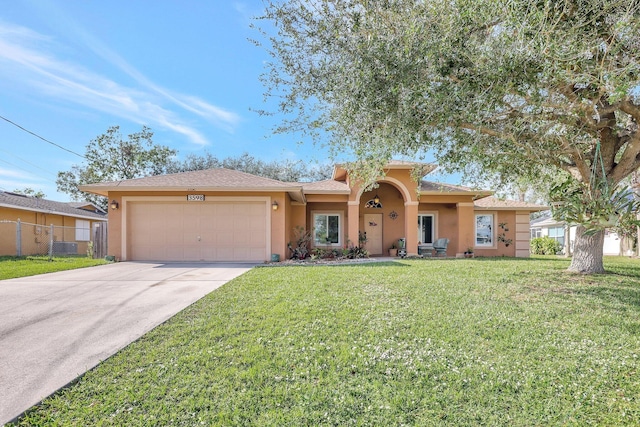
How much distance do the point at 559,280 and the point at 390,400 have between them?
6678mm

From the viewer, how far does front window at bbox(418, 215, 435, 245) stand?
15539 mm

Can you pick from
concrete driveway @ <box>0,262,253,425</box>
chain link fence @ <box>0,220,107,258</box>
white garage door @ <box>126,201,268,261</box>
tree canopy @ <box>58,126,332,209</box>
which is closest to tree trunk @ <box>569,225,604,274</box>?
concrete driveway @ <box>0,262,253,425</box>

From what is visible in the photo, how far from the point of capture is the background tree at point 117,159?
25672mm

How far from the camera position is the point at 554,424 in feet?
7.73

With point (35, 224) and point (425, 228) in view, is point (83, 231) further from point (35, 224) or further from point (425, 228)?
point (425, 228)

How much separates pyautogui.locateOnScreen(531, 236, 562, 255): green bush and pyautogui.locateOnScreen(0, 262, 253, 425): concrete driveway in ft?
65.5

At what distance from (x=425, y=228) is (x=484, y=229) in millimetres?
2939

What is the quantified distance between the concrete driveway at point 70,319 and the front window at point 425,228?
399 inches

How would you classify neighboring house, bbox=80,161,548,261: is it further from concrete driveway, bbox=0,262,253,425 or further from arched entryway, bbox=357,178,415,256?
concrete driveway, bbox=0,262,253,425

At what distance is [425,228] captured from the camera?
1562cm

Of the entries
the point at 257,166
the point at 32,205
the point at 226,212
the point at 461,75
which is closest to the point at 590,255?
the point at 461,75

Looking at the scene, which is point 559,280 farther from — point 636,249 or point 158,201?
point 636,249

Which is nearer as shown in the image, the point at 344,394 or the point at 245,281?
the point at 344,394

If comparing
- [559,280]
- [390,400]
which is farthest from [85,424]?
[559,280]
